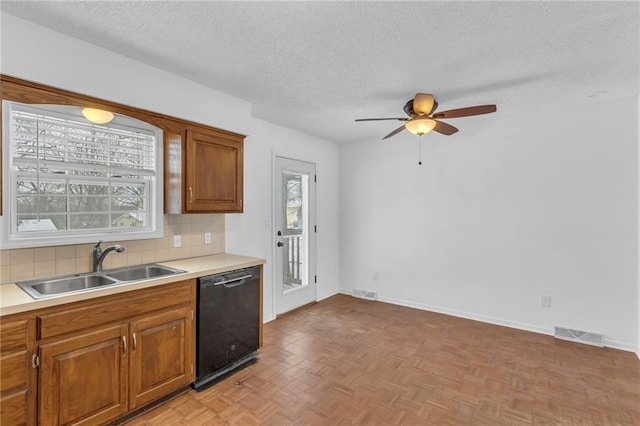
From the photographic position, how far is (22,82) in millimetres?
1833

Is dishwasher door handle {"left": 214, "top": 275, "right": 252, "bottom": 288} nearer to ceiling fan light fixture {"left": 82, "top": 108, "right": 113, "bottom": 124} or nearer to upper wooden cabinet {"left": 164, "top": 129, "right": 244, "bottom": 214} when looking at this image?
upper wooden cabinet {"left": 164, "top": 129, "right": 244, "bottom": 214}

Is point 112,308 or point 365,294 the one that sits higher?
point 112,308

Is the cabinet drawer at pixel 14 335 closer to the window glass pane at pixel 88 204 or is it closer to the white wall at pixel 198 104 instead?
the window glass pane at pixel 88 204

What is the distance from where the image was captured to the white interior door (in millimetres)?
4082

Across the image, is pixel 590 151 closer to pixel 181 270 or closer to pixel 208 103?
pixel 208 103

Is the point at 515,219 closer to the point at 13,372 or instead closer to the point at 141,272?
the point at 141,272

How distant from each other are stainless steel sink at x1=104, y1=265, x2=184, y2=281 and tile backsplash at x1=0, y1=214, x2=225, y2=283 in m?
0.09

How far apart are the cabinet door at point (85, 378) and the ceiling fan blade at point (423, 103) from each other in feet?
8.97

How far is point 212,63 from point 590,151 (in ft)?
12.5

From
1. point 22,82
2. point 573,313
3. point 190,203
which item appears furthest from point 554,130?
point 22,82

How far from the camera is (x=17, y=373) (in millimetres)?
1587

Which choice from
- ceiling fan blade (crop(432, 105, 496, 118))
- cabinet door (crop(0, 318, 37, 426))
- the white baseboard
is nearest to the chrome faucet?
cabinet door (crop(0, 318, 37, 426))

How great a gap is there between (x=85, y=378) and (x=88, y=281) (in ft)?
2.26

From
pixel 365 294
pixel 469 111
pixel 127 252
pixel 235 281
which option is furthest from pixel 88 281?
pixel 365 294
